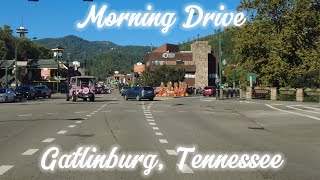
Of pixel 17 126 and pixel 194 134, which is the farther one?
pixel 17 126

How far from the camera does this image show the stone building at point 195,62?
162 metres

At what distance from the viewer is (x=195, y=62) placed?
163 m

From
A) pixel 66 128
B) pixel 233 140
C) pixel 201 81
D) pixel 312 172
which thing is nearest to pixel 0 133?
pixel 66 128

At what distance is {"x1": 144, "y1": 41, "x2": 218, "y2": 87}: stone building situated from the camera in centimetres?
16200

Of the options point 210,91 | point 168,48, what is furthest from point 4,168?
point 168,48

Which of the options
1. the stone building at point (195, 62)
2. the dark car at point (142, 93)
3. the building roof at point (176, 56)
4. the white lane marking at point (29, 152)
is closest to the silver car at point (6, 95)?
the dark car at point (142, 93)

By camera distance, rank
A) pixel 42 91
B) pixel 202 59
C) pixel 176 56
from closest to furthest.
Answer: pixel 42 91 < pixel 202 59 < pixel 176 56

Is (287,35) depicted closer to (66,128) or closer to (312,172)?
(66,128)

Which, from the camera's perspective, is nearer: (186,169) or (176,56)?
(186,169)

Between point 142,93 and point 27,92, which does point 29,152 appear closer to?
point 142,93

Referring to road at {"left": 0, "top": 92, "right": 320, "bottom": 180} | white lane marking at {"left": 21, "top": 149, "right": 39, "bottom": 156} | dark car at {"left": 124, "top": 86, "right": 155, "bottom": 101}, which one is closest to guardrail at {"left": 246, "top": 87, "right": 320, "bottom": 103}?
dark car at {"left": 124, "top": 86, "right": 155, "bottom": 101}

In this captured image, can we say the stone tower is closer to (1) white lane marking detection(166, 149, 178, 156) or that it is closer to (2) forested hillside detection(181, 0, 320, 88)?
(2) forested hillside detection(181, 0, 320, 88)

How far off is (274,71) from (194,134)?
133ft

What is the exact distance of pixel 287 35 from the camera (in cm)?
5406
